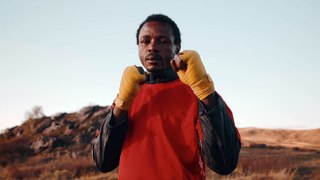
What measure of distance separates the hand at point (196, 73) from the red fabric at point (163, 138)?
0.22 metres

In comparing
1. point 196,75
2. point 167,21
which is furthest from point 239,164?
point 196,75

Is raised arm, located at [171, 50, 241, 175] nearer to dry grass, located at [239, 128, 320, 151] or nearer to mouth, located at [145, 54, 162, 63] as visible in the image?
mouth, located at [145, 54, 162, 63]

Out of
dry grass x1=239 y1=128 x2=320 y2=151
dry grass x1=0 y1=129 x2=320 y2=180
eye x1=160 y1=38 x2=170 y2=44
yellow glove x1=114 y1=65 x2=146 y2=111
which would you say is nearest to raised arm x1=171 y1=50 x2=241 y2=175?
yellow glove x1=114 y1=65 x2=146 y2=111

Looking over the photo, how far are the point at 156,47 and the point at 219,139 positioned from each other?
2.52 ft

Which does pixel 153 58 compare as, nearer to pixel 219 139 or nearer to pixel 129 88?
pixel 129 88

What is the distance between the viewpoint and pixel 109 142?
194cm

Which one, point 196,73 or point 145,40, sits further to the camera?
point 145,40

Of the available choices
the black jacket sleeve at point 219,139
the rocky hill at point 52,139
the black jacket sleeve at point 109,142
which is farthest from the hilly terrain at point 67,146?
A: the black jacket sleeve at point 219,139

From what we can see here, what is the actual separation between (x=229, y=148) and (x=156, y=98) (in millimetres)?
589

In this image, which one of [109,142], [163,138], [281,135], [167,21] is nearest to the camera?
[163,138]

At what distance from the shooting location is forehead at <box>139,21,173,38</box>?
212 cm

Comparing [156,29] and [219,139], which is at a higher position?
[156,29]

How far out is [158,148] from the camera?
1831mm

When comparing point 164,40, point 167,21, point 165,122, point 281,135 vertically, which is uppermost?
point 167,21
